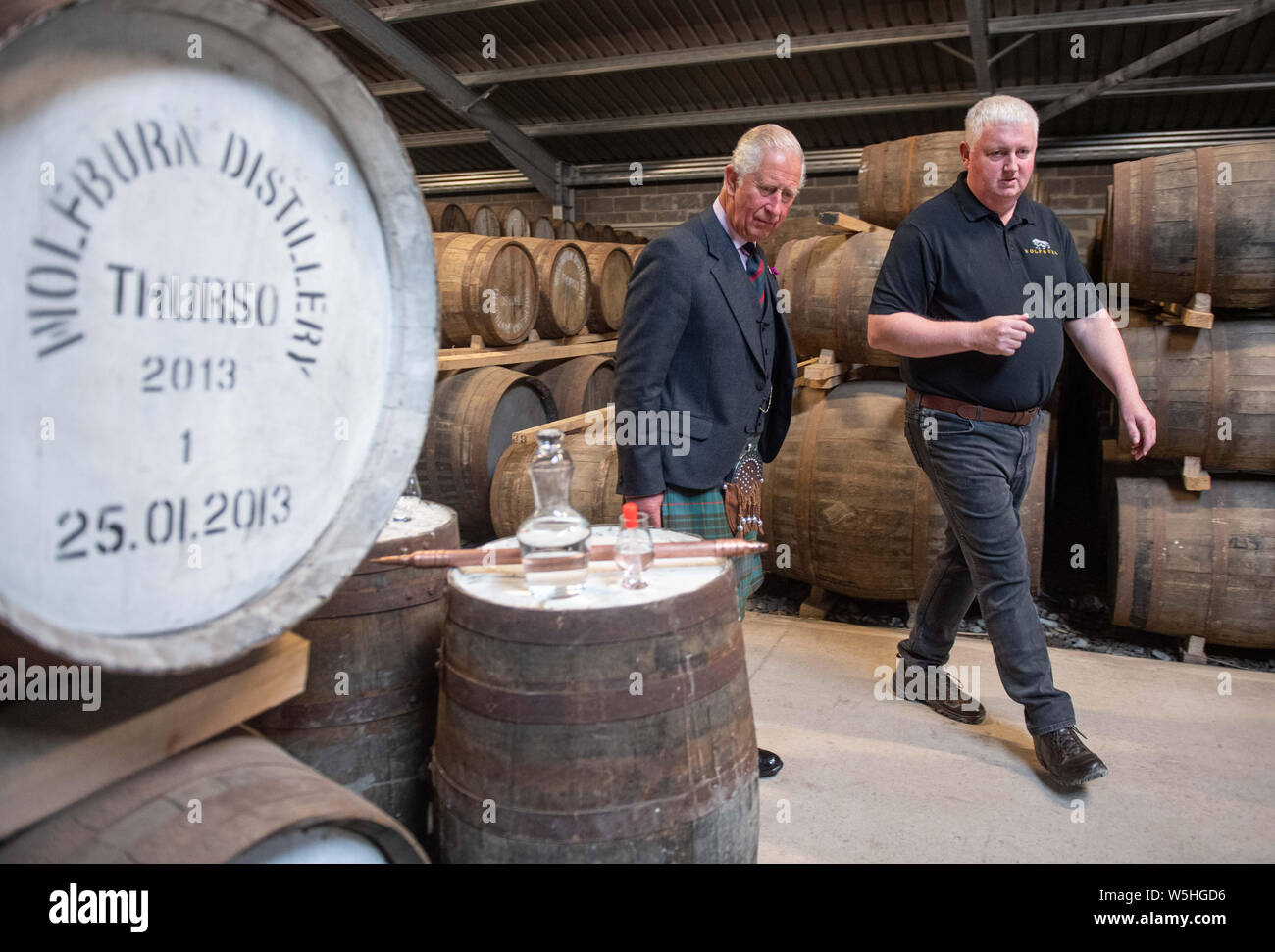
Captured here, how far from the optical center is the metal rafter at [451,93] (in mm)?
7414

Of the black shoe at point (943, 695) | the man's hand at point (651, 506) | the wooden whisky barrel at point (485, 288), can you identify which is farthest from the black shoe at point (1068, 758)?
the wooden whisky barrel at point (485, 288)

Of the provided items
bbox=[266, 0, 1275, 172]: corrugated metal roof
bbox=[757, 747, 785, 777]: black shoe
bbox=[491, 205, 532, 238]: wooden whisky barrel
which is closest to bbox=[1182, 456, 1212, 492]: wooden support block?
bbox=[757, 747, 785, 777]: black shoe

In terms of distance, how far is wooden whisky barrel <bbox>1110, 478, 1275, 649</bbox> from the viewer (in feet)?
12.1

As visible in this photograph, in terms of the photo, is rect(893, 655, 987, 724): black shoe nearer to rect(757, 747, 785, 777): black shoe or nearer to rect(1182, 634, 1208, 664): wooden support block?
rect(757, 747, 785, 777): black shoe

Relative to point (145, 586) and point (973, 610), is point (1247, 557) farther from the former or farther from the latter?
point (145, 586)

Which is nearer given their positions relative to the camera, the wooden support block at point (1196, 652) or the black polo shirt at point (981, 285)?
the black polo shirt at point (981, 285)

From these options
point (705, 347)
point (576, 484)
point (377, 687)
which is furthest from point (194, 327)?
point (576, 484)

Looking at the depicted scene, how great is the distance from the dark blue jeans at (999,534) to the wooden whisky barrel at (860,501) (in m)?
0.98

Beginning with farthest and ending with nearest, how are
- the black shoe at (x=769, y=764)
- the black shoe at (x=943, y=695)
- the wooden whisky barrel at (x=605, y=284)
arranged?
the wooden whisky barrel at (x=605, y=284), the black shoe at (x=943, y=695), the black shoe at (x=769, y=764)

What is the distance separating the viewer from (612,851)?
1546 mm

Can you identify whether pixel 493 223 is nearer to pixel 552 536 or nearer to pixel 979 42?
pixel 979 42

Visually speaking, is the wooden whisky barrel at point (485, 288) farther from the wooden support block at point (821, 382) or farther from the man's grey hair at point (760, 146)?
the man's grey hair at point (760, 146)

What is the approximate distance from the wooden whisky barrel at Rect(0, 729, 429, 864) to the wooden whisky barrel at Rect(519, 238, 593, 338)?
5.27 meters

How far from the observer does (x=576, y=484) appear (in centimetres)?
440
